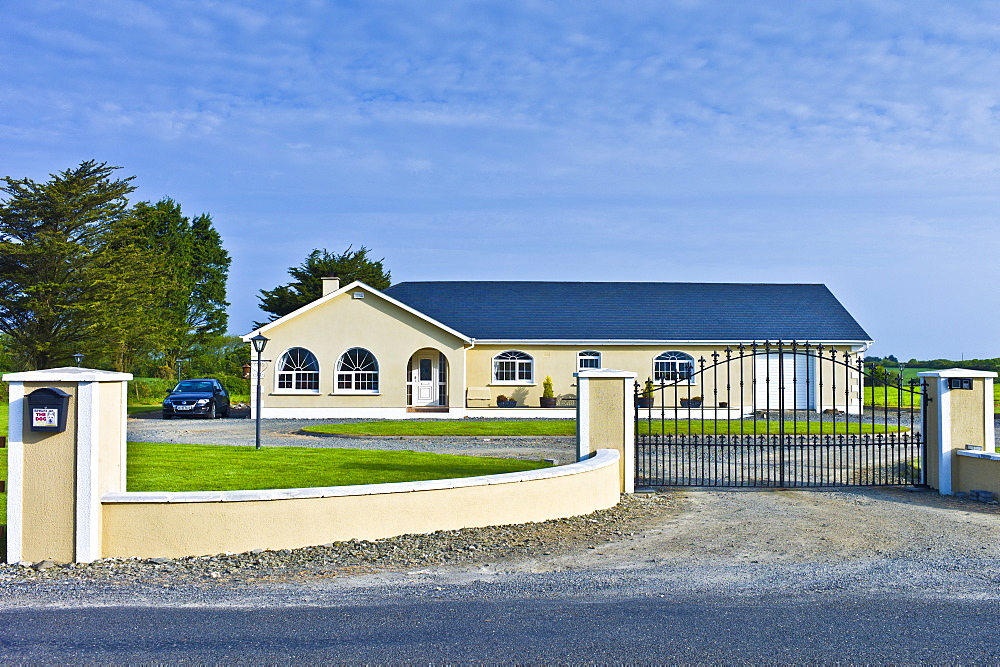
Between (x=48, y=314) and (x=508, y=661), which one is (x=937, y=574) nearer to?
(x=508, y=661)

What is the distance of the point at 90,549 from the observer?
810 cm

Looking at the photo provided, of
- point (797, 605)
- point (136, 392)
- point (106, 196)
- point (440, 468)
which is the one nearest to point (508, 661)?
point (797, 605)

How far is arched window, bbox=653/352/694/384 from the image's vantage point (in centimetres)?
3375

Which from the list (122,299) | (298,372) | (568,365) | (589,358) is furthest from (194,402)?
(122,299)

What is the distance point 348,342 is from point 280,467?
16.8m

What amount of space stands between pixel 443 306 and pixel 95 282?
1933 cm

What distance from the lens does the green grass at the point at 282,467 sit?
40.7 ft

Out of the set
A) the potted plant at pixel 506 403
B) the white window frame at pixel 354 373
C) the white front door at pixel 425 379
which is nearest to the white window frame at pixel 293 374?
the white window frame at pixel 354 373

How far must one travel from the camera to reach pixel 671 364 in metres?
34.0

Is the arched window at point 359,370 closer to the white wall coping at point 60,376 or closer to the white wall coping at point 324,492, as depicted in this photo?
the white wall coping at point 324,492

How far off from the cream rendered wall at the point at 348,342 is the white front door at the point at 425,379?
221 cm

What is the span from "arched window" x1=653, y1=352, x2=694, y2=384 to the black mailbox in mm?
27533

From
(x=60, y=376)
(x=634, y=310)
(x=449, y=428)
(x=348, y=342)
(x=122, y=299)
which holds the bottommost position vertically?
(x=449, y=428)

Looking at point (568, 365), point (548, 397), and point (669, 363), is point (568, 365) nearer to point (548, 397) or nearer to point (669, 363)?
point (548, 397)
